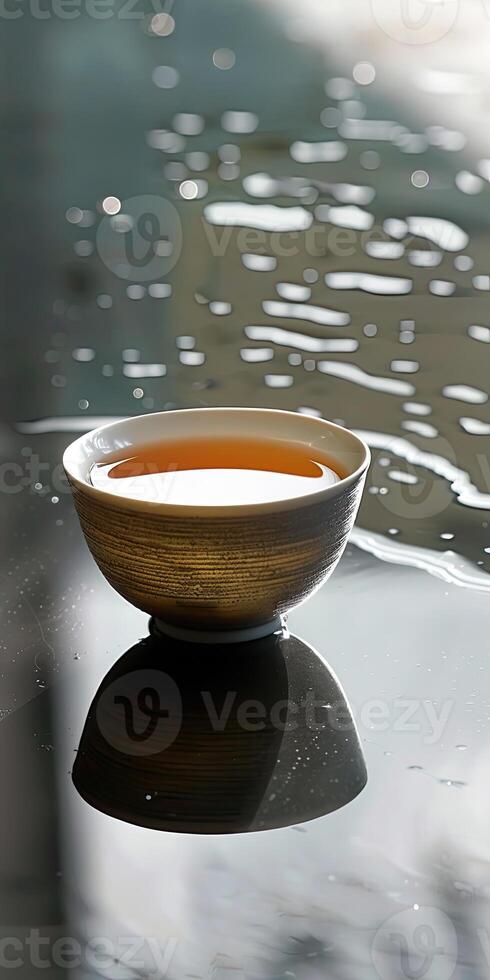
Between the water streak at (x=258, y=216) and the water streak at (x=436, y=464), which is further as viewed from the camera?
the water streak at (x=258, y=216)

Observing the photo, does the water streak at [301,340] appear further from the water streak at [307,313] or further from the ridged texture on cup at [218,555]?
the ridged texture on cup at [218,555]

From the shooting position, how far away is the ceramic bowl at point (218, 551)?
2.29ft

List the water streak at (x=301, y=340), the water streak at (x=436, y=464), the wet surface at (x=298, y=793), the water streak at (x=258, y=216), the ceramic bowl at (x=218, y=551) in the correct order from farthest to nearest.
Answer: the water streak at (x=258, y=216) < the water streak at (x=301, y=340) < the water streak at (x=436, y=464) < the ceramic bowl at (x=218, y=551) < the wet surface at (x=298, y=793)

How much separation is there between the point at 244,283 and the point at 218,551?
0.63 metres

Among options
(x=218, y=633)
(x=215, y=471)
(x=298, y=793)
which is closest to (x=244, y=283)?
(x=215, y=471)

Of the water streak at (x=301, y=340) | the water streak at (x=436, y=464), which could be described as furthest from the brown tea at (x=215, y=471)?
the water streak at (x=301, y=340)

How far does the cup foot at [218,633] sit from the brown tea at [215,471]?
0.25ft

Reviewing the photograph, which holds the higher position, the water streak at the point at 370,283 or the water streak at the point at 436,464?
the water streak at the point at 370,283

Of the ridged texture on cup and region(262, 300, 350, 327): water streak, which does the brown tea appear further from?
region(262, 300, 350, 327): water streak

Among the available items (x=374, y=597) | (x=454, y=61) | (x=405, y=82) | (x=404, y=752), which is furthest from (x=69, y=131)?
(x=404, y=752)

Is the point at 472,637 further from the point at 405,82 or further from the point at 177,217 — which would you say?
the point at 405,82

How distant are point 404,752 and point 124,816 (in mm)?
152

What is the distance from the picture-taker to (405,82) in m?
1.58

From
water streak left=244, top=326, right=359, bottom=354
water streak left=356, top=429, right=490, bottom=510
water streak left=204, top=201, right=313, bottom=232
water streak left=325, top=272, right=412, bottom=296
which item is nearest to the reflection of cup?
water streak left=356, top=429, right=490, bottom=510
